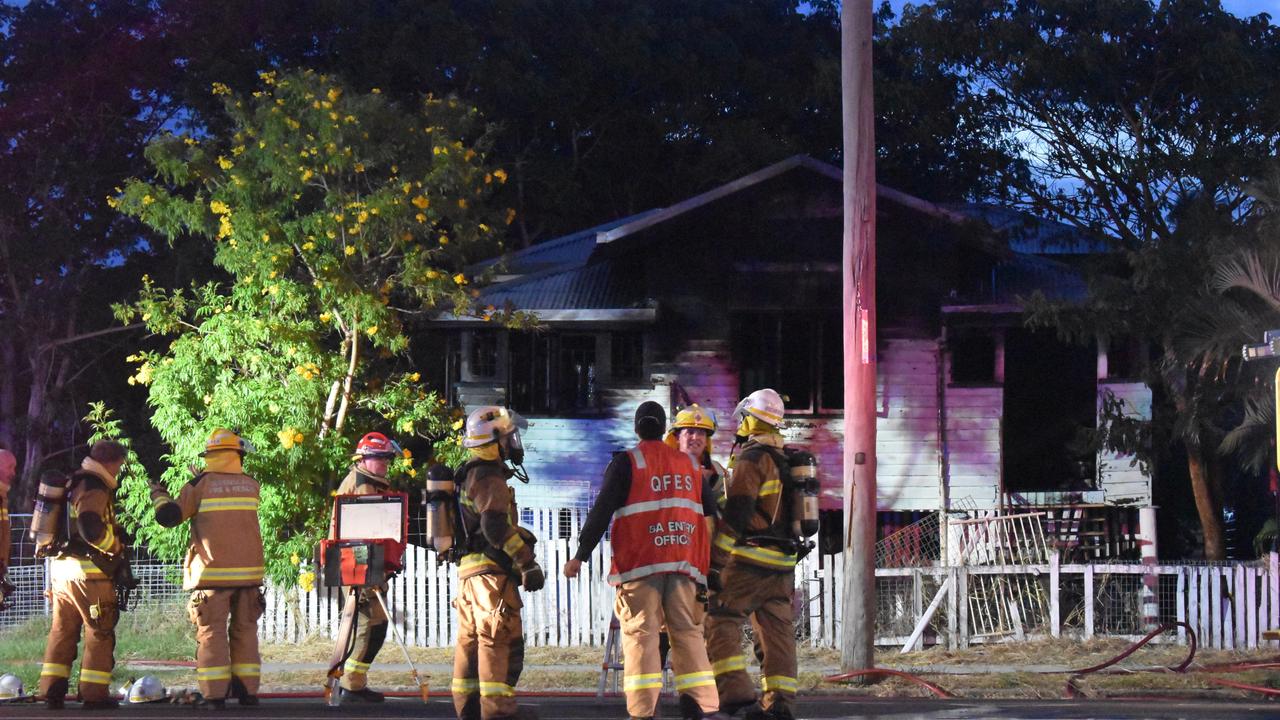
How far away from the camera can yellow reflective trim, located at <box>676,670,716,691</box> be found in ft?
27.1

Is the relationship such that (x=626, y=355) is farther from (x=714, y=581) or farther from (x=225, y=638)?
(x=714, y=581)

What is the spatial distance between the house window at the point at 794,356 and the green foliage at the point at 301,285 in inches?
176

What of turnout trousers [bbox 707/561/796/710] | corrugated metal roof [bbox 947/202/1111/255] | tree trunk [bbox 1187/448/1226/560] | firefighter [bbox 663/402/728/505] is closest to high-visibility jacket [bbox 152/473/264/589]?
firefighter [bbox 663/402/728/505]

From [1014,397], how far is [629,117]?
10.4 meters

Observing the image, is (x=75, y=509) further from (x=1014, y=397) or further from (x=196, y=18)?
(x=196, y=18)

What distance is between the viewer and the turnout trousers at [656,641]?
27.0 feet

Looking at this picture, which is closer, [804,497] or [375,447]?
[804,497]

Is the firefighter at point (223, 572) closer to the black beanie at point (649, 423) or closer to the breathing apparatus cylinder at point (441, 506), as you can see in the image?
the breathing apparatus cylinder at point (441, 506)

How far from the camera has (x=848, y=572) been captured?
11.8m

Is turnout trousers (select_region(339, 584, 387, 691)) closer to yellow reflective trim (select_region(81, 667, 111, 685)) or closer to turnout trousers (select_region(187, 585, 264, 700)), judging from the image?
turnout trousers (select_region(187, 585, 264, 700))

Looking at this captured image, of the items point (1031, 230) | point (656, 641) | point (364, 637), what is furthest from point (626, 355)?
point (656, 641)

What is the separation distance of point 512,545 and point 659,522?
97 cm

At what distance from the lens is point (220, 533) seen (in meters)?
10.2

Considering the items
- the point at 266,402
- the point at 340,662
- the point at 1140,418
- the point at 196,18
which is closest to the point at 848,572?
the point at 340,662
